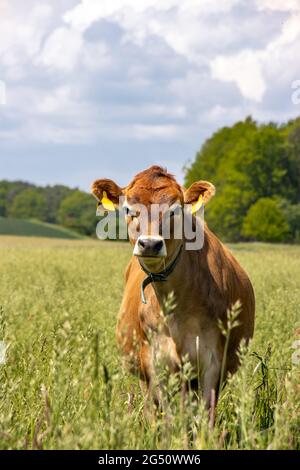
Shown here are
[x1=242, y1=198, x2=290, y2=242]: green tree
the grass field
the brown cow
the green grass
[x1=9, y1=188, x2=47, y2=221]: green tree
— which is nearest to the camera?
the grass field

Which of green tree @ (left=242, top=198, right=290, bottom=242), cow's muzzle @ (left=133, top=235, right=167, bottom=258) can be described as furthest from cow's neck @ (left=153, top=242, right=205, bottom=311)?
green tree @ (left=242, top=198, right=290, bottom=242)

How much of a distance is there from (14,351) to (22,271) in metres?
9.56

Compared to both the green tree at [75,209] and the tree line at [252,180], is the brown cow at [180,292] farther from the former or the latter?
the green tree at [75,209]

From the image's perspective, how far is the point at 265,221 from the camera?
53844 mm

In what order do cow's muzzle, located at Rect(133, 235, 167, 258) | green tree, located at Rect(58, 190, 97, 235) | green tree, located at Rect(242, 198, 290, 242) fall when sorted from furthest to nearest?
green tree, located at Rect(58, 190, 97, 235), green tree, located at Rect(242, 198, 290, 242), cow's muzzle, located at Rect(133, 235, 167, 258)

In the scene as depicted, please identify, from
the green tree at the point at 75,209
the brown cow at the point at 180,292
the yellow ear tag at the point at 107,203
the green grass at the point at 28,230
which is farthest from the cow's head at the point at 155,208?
the green tree at the point at 75,209

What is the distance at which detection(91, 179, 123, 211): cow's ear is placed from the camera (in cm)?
539

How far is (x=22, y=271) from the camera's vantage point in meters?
16.3

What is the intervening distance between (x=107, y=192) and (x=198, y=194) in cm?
76

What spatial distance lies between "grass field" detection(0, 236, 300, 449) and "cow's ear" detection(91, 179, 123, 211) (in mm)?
1030

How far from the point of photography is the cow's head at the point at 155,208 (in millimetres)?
4523

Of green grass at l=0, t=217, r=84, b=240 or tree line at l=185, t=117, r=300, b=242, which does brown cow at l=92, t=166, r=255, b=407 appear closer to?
tree line at l=185, t=117, r=300, b=242
